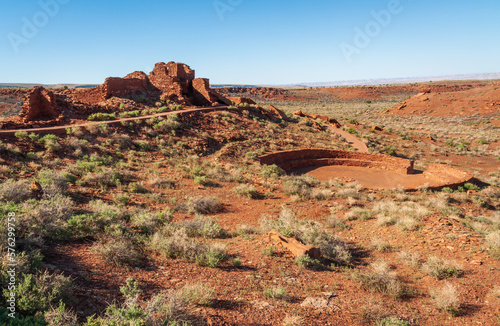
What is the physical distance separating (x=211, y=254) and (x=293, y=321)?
2.23m

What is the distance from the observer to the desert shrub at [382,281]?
4.90 meters

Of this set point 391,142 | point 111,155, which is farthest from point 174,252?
point 391,142

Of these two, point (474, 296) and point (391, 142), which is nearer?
point (474, 296)

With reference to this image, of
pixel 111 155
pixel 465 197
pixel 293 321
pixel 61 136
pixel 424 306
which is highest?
pixel 61 136

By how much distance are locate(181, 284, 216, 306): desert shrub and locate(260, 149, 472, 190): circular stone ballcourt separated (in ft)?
42.8

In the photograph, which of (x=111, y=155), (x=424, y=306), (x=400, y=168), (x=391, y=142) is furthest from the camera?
(x=391, y=142)

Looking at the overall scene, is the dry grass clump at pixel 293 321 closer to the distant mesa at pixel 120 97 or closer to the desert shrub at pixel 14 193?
the desert shrub at pixel 14 193

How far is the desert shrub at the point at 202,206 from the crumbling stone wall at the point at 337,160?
29.6 ft

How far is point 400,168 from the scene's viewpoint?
1869cm

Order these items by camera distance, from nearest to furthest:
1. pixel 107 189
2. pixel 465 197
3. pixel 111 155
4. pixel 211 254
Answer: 1. pixel 211 254
2. pixel 107 189
3. pixel 465 197
4. pixel 111 155

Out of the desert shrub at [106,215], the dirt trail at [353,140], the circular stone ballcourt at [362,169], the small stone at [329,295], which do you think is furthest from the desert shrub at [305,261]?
the dirt trail at [353,140]

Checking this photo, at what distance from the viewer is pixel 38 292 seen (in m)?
3.37

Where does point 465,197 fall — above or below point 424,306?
below

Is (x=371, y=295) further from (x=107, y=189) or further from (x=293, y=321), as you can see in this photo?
(x=107, y=189)
